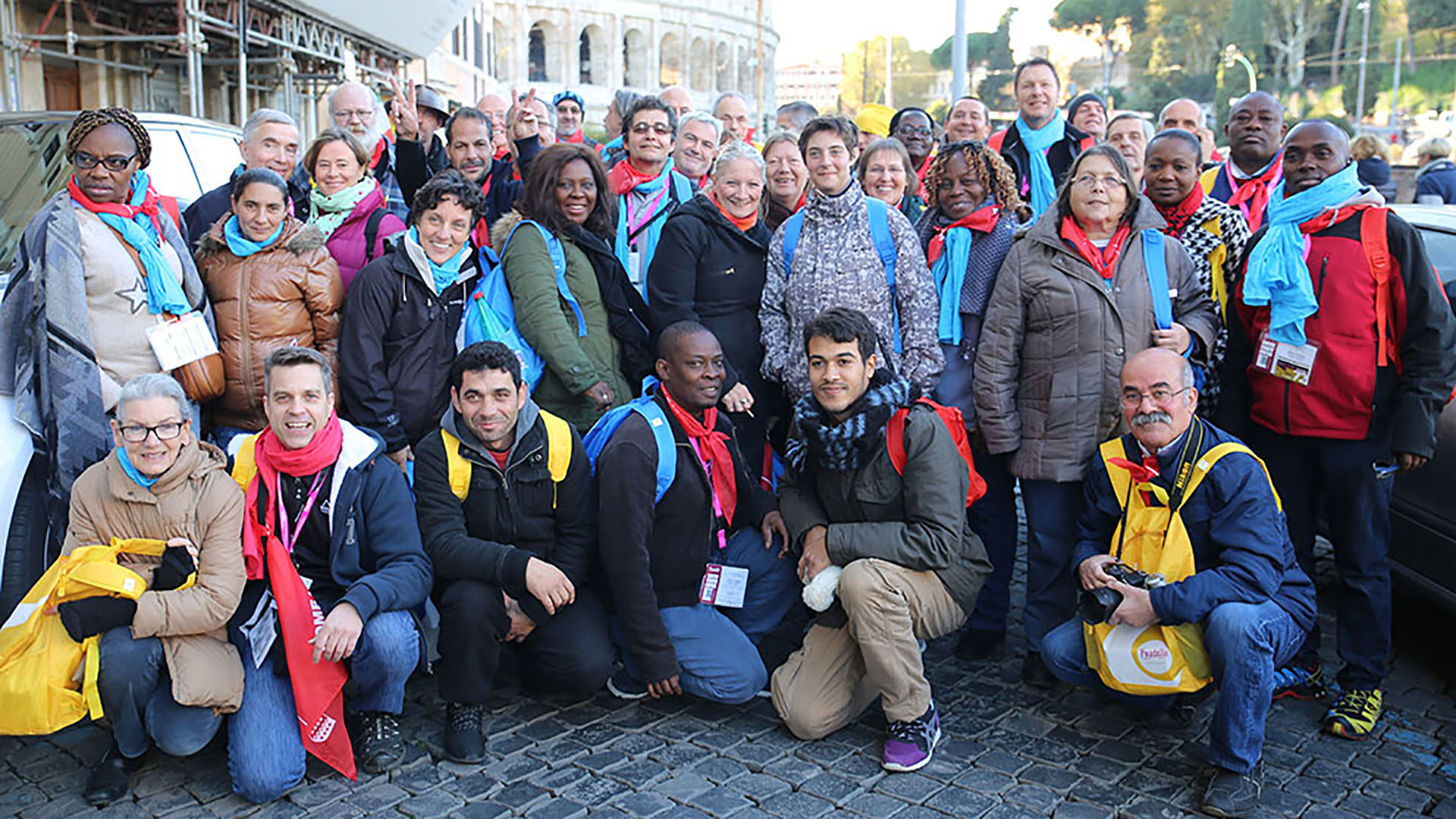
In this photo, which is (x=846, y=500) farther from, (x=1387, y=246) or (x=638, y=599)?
(x=1387, y=246)

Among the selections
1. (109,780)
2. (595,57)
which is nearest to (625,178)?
(109,780)

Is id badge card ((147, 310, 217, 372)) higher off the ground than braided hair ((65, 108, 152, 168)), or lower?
lower

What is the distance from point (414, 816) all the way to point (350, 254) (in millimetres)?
2492

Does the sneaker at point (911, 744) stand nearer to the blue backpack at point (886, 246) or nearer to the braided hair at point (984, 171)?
the blue backpack at point (886, 246)

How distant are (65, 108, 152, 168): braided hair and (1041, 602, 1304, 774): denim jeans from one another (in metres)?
4.21

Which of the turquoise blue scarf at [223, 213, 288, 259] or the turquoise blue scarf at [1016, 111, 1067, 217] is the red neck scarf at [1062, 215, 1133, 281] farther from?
the turquoise blue scarf at [223, 213, 288, 259]

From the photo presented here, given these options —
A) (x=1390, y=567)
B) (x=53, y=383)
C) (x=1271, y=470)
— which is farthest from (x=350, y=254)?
(x=1390, y=567)

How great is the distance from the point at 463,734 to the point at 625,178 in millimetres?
2820

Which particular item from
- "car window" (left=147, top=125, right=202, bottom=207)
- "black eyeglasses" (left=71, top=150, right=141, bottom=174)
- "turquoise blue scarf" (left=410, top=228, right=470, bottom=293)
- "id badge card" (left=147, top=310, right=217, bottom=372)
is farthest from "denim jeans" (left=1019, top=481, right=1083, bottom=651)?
"car window" (left=147, top=125, right=202, bottom=207)

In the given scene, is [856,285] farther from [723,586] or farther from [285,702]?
[285,702]

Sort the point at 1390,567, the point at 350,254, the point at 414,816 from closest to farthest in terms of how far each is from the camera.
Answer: the point at 414,816, the point at 1390,567, the point at 350,254

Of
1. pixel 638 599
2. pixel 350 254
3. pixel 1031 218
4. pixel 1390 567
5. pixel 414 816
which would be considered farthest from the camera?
pixel 1031 218

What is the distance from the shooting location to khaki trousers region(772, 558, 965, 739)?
157 inches

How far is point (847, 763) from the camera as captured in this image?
3.92m
